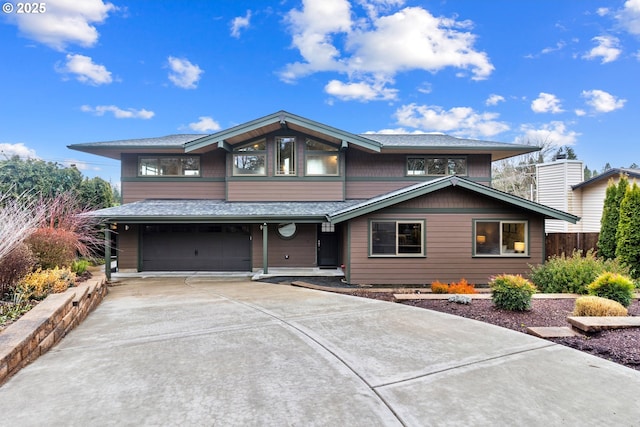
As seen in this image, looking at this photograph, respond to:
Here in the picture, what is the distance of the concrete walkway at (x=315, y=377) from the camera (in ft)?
8.55

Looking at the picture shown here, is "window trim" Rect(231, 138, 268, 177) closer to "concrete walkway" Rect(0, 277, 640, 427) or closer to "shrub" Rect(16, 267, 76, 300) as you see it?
"shrub" Rect(16, 267, 76, 300)

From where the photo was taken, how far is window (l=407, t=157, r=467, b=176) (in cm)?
1302

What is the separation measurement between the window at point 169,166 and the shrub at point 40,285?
690 cm

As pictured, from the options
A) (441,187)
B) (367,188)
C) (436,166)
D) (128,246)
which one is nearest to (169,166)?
(128,246)

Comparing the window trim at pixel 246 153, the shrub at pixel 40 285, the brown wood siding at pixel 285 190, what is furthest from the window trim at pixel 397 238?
the shrub at pixel 40 285

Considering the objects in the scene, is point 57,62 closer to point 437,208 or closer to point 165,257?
point 165,257

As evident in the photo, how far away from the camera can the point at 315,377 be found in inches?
129

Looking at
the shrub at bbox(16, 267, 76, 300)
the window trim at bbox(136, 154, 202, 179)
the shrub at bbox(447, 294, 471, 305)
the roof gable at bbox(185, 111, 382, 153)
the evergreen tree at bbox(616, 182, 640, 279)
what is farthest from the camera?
the window trim at bbox(136, 154, 202, 179)

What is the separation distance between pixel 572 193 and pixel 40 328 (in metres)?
20.0

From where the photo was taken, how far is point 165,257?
1259 cm

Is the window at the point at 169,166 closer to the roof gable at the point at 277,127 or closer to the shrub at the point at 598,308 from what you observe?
the roof gable at the point at 277,127

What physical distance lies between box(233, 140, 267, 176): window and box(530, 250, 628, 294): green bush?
9382mm

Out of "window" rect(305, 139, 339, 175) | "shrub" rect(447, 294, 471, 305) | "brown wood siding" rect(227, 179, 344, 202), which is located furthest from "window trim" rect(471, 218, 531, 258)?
"window" rect(305, 139, 339, 175)

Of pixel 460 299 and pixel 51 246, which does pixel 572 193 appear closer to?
pixel 460 299
